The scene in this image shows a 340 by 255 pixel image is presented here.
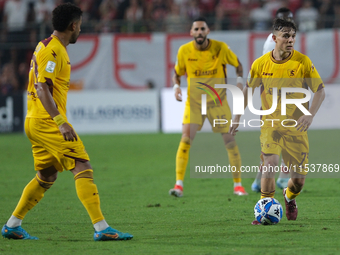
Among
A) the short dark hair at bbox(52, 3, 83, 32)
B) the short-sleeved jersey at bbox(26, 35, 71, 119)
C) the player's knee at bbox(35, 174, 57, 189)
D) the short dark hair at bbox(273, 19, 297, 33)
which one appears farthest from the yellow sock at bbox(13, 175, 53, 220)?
the short dark hair at bbox(273, 19, 297, 33)

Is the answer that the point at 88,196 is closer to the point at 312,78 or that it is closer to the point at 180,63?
the point at 312,78

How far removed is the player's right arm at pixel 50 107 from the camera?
4348mm

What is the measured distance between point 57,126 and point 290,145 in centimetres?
227

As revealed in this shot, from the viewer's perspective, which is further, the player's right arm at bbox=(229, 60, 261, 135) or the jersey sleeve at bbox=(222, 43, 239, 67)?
the jersey sleeve at bbox=(222, 43, 239, 67)

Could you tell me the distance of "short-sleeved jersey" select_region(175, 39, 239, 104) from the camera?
769cm

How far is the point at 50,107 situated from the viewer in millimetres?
4406

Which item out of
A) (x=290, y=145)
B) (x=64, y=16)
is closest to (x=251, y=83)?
(x=290, y=145)

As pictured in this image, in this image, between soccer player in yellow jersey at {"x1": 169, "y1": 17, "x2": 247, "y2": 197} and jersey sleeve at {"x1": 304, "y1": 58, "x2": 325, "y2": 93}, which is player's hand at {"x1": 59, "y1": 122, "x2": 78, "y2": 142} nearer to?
jersey sleeve at {"x1": 304, "y1": 58, "x2": 325, "y2": 93}

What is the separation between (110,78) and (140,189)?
33.2 ft

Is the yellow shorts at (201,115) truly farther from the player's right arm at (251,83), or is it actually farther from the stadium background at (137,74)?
the player's right arm at (251,83)

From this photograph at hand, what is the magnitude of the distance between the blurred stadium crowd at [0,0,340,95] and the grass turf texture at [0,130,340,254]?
7382mm

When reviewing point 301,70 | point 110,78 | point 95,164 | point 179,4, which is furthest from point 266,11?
point 301,70

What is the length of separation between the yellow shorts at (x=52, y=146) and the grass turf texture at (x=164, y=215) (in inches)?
27.6

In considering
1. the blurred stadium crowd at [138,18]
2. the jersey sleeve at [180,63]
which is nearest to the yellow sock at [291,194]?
the jersey sleeve at [180,63]
